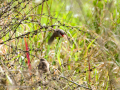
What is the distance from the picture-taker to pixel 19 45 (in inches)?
102

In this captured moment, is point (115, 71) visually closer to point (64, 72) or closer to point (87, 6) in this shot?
point (64, 72)

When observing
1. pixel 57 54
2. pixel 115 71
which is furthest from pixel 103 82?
pixel 57 54

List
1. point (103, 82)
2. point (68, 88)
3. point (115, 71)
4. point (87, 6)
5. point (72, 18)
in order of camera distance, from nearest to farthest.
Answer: point (68, 88) < point (103, 82) < point (115, 71) < point (72, 18) < point (87, 6)

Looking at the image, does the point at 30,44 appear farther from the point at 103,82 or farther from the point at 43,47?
the point at 103,82

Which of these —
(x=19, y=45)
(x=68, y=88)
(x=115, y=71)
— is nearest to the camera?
(x=68, y=88)

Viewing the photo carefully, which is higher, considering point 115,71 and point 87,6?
point 87,6

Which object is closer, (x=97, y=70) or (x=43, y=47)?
(x=97, y=70)

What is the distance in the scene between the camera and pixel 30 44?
2.62 metres

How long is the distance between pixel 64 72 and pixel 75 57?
0.42 meters

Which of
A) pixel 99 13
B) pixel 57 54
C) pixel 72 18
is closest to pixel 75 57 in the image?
pixel 57 54

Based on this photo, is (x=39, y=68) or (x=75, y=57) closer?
(x=39, y=68)

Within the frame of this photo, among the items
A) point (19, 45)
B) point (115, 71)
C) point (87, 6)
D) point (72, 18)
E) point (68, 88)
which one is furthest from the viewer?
point (87, 6)

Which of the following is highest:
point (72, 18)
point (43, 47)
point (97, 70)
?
point (72, 18)

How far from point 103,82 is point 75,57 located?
633 millimetres
